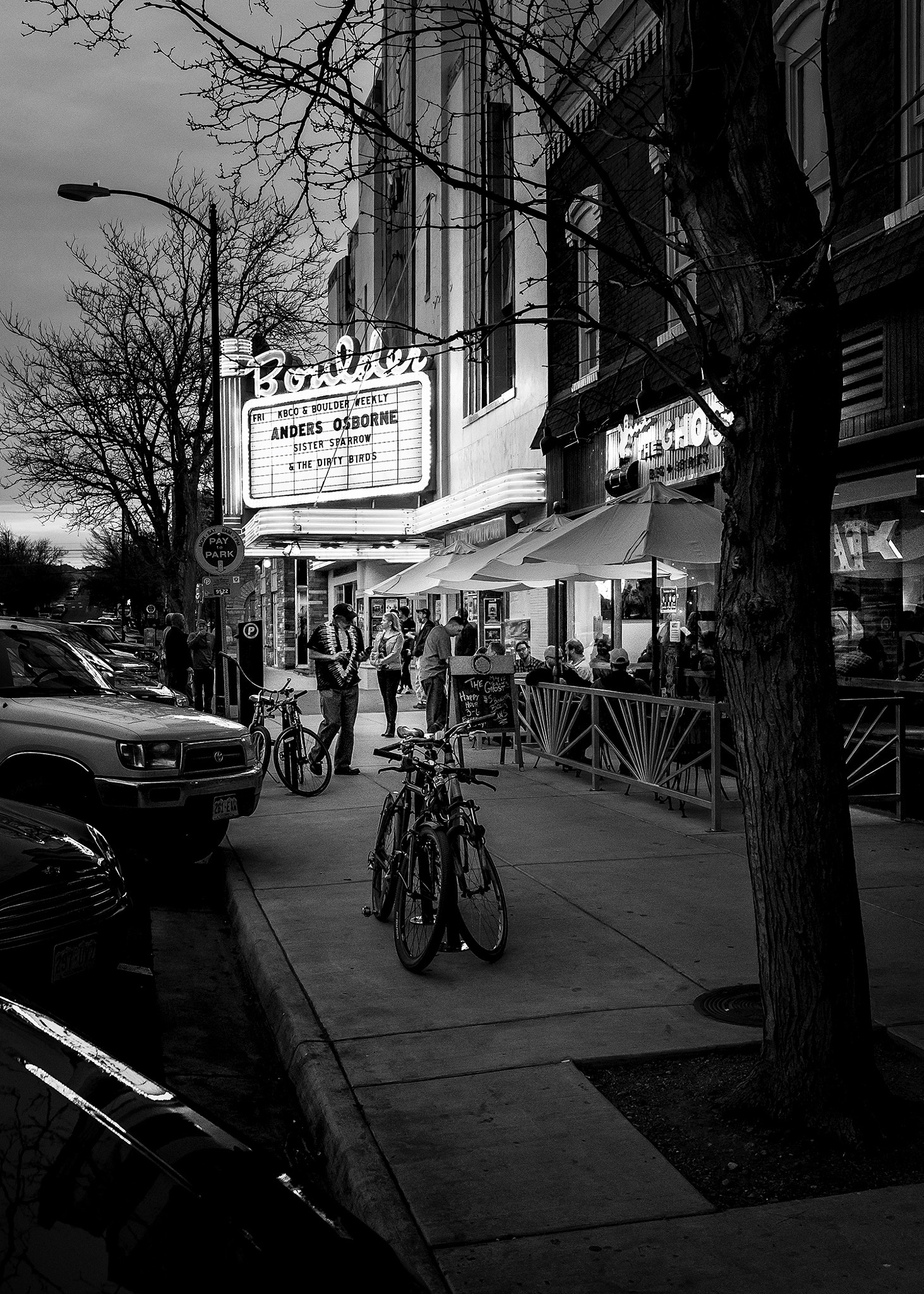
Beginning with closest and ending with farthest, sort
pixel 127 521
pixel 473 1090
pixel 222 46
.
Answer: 1. pixel 473 1090
2. pixel 222 46
3. pixel 127 521

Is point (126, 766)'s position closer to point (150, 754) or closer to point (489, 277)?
point (150, 754)

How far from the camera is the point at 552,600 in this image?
21.2 metres

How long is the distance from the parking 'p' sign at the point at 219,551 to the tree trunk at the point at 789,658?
14242mm

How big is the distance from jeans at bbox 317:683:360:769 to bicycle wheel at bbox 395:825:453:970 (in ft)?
25.0

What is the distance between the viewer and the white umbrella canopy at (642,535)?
11.1 meters

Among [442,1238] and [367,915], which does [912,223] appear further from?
[442,1238]

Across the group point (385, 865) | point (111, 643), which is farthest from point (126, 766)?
point (111, 643)

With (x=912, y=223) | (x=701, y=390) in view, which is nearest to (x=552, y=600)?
(x=701, y=390)

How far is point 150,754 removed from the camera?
845cm

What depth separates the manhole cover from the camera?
17.2 ft

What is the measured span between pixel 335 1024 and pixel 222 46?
415 centimetres

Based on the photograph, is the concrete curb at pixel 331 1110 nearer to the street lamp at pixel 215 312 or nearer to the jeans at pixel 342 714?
the jeans at pixel 342 714

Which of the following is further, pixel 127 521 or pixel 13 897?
pixel 127 521

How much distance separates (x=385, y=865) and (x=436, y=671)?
10867 millimetres
